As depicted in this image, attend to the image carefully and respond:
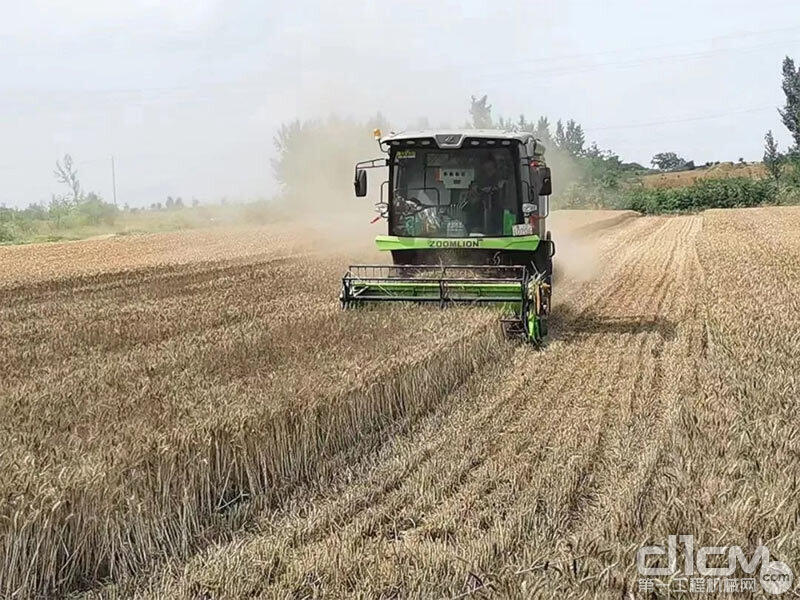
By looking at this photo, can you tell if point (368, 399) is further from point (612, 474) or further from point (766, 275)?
point (766, 275)

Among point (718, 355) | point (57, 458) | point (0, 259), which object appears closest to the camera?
point (57, 458)

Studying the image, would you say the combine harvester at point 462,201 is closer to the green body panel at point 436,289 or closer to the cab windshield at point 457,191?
the cab windshield at point 457,191

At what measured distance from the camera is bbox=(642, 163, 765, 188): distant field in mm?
77062

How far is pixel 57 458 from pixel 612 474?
3.25m

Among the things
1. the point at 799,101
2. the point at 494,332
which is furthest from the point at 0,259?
the point at 799,101

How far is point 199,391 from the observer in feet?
18.2

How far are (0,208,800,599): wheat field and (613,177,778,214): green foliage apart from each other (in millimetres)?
47816

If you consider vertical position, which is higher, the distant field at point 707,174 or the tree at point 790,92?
the tree at point 790,92

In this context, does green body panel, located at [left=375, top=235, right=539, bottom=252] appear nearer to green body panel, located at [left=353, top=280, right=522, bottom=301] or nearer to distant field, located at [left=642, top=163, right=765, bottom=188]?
green body panel, located at [left=353, top=280, right=522, bottom=301]

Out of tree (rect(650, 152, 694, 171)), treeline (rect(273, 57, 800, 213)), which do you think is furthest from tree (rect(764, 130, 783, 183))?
tree (rect(650, 152, 694, 171))

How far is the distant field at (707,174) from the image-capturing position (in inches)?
3034

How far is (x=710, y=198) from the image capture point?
5653 centimetres

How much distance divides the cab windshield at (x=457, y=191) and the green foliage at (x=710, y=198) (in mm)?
47625

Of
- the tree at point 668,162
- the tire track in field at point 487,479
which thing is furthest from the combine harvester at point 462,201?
the tree at point 668,162
